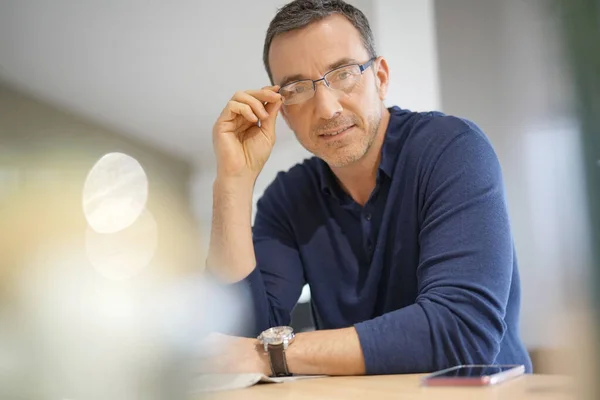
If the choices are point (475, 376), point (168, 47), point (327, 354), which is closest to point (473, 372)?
point (475, 376)

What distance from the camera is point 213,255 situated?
1.15 metres

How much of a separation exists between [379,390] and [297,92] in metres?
0.78

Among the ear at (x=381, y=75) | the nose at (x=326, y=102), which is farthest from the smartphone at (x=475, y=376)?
the ear at (x=381, y=75)

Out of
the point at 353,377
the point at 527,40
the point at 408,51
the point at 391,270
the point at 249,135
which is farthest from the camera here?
the point at 408,51

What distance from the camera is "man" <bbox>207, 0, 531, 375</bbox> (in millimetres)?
856

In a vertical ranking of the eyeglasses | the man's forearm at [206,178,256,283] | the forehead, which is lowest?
the man's forearm at [206,178,256,283]

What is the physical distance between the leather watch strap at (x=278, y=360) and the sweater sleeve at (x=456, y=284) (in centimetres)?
12

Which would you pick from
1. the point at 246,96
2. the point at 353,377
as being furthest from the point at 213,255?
the point at 353,377

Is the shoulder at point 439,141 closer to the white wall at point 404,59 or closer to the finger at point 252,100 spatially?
the finger at point 252,100

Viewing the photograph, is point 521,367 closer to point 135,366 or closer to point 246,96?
point 135,366

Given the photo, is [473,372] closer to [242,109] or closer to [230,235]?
[230,235]

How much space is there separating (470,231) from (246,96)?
55 cm

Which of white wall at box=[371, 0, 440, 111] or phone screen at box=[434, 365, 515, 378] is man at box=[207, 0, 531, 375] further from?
white wall at box=[371, 0, 440, 111]

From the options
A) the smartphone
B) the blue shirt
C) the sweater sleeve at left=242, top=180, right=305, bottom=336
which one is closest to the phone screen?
the smartphone
